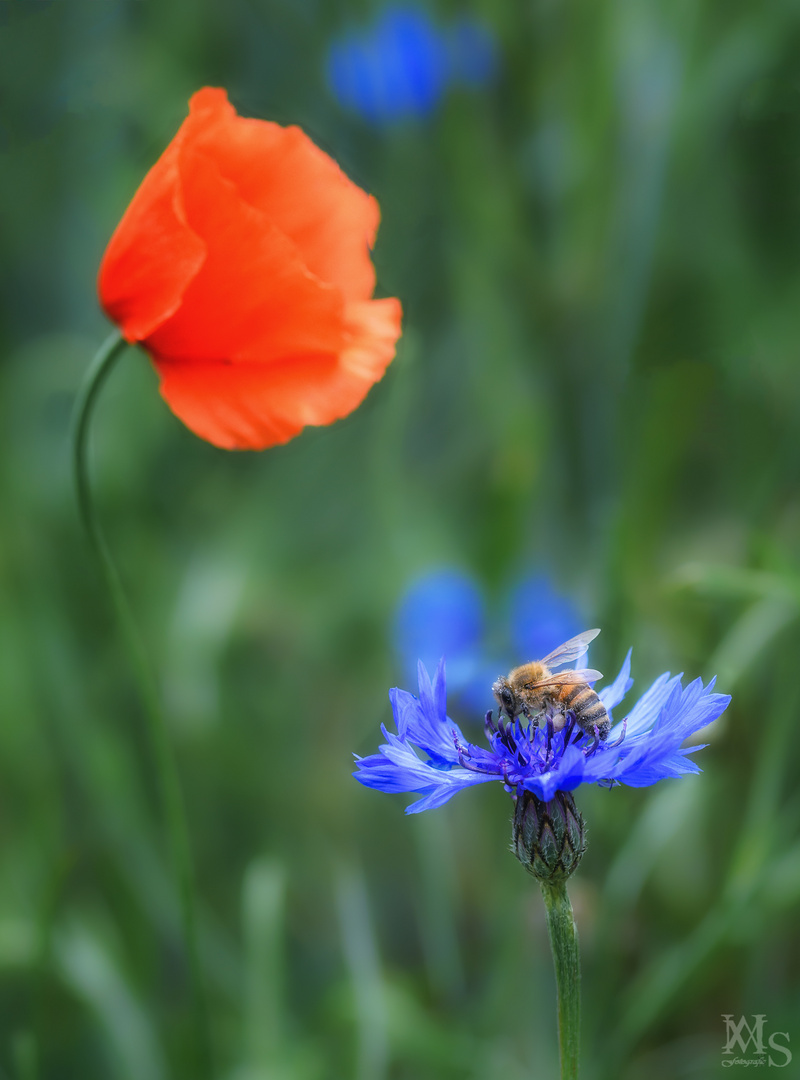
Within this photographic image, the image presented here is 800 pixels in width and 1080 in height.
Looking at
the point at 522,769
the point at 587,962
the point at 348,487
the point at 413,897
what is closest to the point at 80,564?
the point at 348,487

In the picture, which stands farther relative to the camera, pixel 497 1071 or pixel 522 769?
pixel 497 1071

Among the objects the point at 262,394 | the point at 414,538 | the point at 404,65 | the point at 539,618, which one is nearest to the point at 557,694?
the point at 262,394

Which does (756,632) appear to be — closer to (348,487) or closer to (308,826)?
(308,826)

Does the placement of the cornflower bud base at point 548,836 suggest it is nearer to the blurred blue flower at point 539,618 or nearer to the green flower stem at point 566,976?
the green flower stem at point 566,976

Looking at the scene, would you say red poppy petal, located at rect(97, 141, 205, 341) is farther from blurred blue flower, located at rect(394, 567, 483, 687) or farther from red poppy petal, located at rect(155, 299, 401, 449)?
blurred blue flower, located at rect(394, 567, 483, 687)

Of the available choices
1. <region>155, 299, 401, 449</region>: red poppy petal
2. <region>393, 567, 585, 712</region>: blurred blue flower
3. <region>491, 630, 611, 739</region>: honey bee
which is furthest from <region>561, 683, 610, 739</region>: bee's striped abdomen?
<region>393, 567, 585, 712</region>: blurred blue flower

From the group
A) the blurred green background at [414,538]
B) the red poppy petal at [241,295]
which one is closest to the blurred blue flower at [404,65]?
the blurred green background at [414,538]

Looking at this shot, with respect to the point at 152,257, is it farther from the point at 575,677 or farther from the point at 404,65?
the point at 404,65
